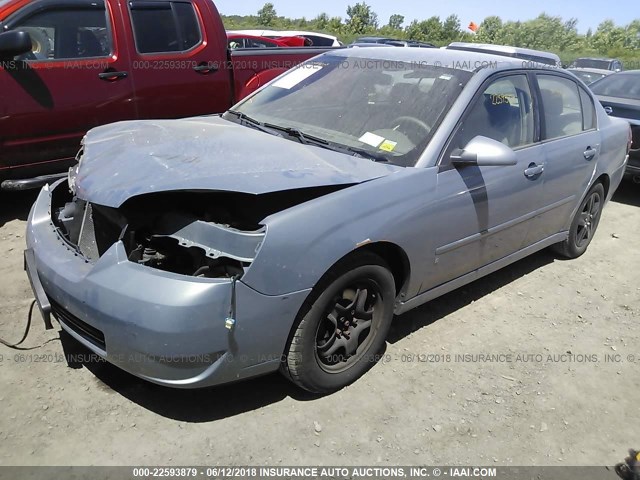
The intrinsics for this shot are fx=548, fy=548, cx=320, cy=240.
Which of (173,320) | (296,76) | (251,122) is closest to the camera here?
(173,320)

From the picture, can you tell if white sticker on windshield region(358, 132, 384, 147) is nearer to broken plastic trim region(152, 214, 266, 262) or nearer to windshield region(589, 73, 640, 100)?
broken plastic trim region(152, 214, 266, 262)

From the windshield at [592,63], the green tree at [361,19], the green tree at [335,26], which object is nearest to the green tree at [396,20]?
the green tree at [361,19]

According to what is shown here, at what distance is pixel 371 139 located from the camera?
3.21 m

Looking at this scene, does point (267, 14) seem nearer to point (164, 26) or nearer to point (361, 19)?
point (361, 19)

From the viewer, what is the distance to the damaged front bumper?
2266 mm

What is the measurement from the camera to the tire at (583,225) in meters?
4.69

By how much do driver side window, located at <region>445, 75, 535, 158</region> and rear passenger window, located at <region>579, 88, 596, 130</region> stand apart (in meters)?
0.91

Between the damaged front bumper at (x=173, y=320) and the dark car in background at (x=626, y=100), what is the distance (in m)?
5.86

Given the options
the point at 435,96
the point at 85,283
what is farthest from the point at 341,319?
the point at 435,96

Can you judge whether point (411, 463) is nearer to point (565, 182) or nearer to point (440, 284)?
point (440, 284)

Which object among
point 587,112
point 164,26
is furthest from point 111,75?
point 587,112

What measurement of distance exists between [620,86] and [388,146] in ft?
20.7

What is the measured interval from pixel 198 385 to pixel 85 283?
2.24 ft

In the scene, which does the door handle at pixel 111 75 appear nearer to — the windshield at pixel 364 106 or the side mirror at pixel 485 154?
the windshield at pixel 364 106
